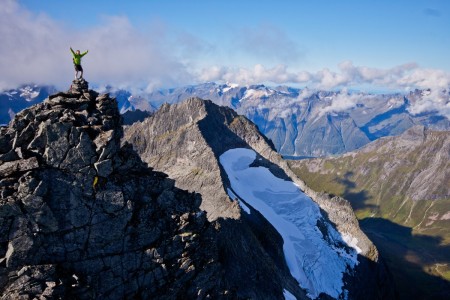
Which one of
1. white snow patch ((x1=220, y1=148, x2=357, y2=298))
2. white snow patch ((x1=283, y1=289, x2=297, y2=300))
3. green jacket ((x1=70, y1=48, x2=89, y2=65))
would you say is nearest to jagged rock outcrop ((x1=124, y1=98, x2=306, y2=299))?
white snow patch ((x1=283, y1=289, x2=297, y2=300))

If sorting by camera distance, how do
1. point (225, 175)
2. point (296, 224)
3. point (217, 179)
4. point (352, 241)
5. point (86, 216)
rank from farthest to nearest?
point (352, 241) < point (296, 224) < point (225, 175) < point (217, 179) < point (86, 216)

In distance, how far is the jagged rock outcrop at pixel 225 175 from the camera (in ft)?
220

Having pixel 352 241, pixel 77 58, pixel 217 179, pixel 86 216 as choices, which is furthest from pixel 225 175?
pixel 86 216

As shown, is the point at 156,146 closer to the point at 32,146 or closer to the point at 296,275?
the point at 296,275

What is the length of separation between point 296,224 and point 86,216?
266 feet

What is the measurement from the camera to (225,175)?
99.4 m

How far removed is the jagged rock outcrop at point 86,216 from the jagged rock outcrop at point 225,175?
21220 mm

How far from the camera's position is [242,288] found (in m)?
50.0

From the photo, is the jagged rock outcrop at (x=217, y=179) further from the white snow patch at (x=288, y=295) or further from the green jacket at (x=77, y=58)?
the green jacket at (x=77, y=58)

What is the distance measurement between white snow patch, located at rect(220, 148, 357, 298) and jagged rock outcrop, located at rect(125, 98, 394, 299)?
4.05 metres

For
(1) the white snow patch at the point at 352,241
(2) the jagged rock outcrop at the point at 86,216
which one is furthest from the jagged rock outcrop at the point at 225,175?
(2) the jagged rock outcrop at the point at 86,216

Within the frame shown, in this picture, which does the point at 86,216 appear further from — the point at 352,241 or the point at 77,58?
the point at 352,241

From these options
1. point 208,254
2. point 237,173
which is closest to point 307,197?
point 237,173

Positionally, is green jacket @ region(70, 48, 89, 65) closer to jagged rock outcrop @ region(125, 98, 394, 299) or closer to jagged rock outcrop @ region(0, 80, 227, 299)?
jagged rock outcrop @ region(0, 80, 227, 299)
